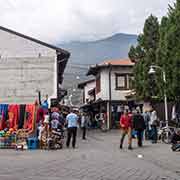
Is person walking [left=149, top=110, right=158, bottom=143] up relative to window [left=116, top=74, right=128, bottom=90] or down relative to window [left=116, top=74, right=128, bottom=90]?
down

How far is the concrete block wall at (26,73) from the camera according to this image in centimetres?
3547

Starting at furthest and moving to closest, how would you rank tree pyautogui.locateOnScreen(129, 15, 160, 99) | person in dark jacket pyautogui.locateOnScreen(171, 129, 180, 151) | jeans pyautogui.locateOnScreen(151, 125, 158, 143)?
tree pyautogui.locateOnScreen(129, 15, 160, 99) < jeans pyautogui.locateOnScreen(151, 125, 158, 143) < person in dark jacket pyautogui.locateOnScreen(171, 129, 180, 151)

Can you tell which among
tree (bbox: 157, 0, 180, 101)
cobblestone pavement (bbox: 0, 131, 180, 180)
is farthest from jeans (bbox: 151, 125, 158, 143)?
cobblestone pavement (bbox: 0, 131, 180, 180)

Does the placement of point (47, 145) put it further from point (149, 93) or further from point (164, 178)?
point (149, 93)

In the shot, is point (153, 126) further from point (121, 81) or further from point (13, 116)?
point (121, 81)

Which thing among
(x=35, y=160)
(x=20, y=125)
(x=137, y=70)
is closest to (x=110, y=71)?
(x=137, y=70)

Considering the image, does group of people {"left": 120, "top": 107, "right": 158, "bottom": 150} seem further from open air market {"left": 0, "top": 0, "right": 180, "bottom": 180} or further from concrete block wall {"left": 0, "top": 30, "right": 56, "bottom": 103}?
concrete block wall {"left": 0, "top": 30, "right": 56, "bottom": 103}

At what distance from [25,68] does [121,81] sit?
1515 centimetres

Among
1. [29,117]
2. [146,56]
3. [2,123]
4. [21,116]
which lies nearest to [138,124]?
[29,117]

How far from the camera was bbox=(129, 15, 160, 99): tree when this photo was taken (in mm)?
36344

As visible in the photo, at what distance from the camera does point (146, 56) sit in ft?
122

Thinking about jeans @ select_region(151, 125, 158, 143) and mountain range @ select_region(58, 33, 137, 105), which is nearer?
jeans @ select_region(151, 125, 158, 143)

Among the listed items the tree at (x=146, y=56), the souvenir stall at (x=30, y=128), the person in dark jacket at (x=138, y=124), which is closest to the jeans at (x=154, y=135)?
the person in dark jacket at (x=138, y=124)

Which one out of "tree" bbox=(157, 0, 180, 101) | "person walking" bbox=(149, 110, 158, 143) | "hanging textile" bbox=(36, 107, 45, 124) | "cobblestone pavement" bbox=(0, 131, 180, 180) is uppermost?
"tree" bbox=(157, 0, 180, 101)
